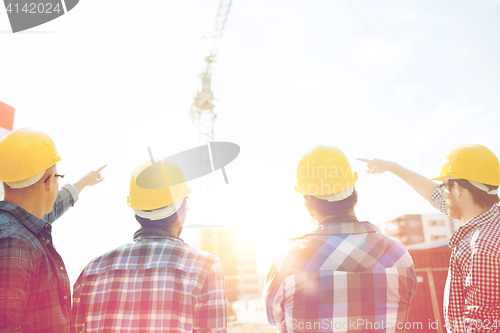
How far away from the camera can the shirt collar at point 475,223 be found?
2.32 metres

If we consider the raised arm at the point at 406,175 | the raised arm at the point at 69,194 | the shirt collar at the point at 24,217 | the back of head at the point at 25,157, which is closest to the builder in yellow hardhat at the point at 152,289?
A: the shirt collar at the point at 24,217

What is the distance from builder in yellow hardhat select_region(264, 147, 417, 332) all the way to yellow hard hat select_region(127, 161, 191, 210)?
80 cm

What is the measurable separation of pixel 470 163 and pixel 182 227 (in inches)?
89.6

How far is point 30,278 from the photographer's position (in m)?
1.72

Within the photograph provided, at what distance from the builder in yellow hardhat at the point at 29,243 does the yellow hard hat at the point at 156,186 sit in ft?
1.71

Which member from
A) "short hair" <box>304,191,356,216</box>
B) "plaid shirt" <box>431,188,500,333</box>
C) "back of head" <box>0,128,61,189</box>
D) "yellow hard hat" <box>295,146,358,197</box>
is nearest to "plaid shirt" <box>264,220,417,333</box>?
"short hair" <box>304,191,356,216</box>

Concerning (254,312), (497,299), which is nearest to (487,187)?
(497,299)

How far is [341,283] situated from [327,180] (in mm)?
624

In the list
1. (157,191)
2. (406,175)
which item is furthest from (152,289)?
(406,175)

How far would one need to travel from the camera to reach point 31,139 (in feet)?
6.93

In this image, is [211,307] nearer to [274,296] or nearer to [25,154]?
[274,296]

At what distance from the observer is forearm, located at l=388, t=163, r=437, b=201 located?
2.96 m

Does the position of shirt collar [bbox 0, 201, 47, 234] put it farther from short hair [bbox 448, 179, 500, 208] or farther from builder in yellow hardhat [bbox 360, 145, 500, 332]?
short hair [bbox 448, 179, 500, 208]

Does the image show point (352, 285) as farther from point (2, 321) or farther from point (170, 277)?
point (2, 321)
